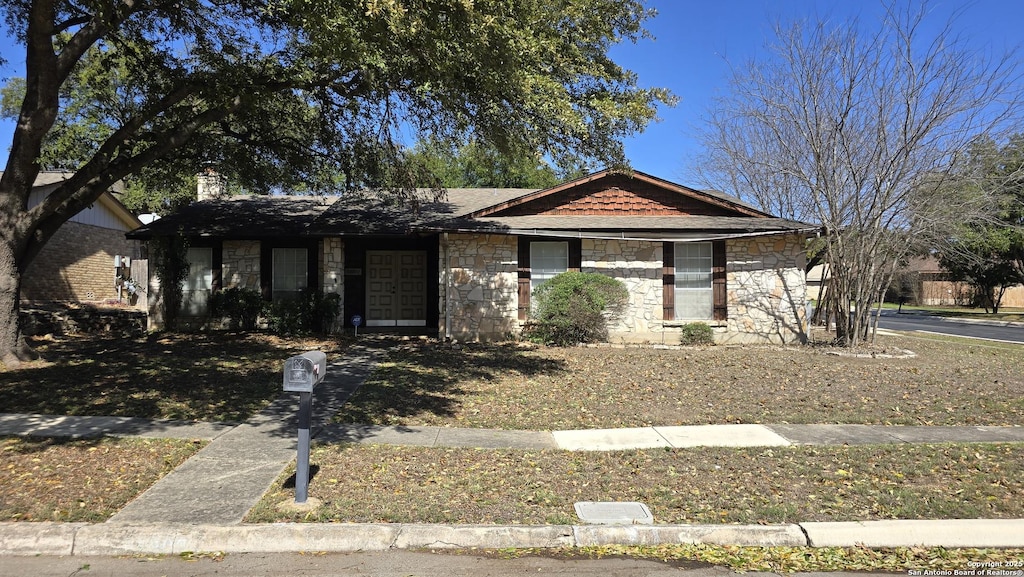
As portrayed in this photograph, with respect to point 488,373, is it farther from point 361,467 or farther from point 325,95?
point 325,95

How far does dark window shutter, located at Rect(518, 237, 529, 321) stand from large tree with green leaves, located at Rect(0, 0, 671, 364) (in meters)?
3.60

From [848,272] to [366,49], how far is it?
39.2ft

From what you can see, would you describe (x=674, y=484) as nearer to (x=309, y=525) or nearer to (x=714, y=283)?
(x=309, y=525)

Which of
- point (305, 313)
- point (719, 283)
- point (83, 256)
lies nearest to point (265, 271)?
point (305, 313)

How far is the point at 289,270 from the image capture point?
15914 mm

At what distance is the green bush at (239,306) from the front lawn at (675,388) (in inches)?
203

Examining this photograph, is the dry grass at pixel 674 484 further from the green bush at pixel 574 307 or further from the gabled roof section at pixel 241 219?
the gabled roof section at pixel 241 219

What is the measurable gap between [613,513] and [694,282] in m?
10.9

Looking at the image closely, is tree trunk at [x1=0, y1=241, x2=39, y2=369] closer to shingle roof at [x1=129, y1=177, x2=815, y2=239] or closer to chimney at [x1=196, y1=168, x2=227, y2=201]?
shingle roof at [x1=129, y1=177, x2=815, y2=239]

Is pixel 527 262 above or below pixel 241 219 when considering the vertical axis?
below

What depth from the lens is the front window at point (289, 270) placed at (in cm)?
1587

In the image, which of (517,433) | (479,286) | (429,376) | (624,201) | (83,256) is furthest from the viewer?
(83,256)

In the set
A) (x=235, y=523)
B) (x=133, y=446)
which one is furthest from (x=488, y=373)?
(x=235, y=523)

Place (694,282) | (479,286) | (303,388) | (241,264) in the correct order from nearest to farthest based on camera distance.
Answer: (303,388) → (479,286) → (694,282) → (241,264)
